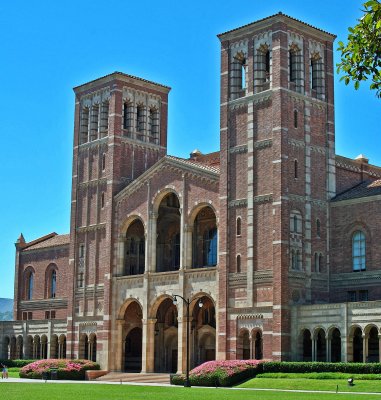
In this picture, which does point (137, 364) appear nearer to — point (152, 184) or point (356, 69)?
point (152, 184)

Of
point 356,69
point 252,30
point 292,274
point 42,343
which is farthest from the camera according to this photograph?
point 42,343

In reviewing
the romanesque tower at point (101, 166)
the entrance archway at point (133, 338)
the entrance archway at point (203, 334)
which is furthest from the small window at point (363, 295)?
the romanesque tower at point (101, 166)

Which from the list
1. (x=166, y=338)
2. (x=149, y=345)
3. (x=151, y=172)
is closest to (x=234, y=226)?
(x=151, y=172)

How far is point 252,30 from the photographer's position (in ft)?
197

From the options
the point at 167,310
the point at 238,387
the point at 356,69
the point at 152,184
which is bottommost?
the point at 238,387

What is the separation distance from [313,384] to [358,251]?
12.3m

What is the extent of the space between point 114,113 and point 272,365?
92.3ft

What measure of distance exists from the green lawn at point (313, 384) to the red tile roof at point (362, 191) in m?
14.2

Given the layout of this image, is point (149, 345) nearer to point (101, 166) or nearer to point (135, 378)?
point (135, 378)

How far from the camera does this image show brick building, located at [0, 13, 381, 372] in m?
55.4

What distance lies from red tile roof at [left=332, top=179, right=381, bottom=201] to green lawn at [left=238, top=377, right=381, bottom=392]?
558 inches

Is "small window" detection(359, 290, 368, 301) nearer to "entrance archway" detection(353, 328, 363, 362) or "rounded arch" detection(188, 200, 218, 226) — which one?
"entrance archway" detection(353, 328, 363, 362)

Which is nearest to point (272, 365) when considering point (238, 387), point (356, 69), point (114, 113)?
point (238, 387)

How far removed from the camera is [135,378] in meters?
61.0
